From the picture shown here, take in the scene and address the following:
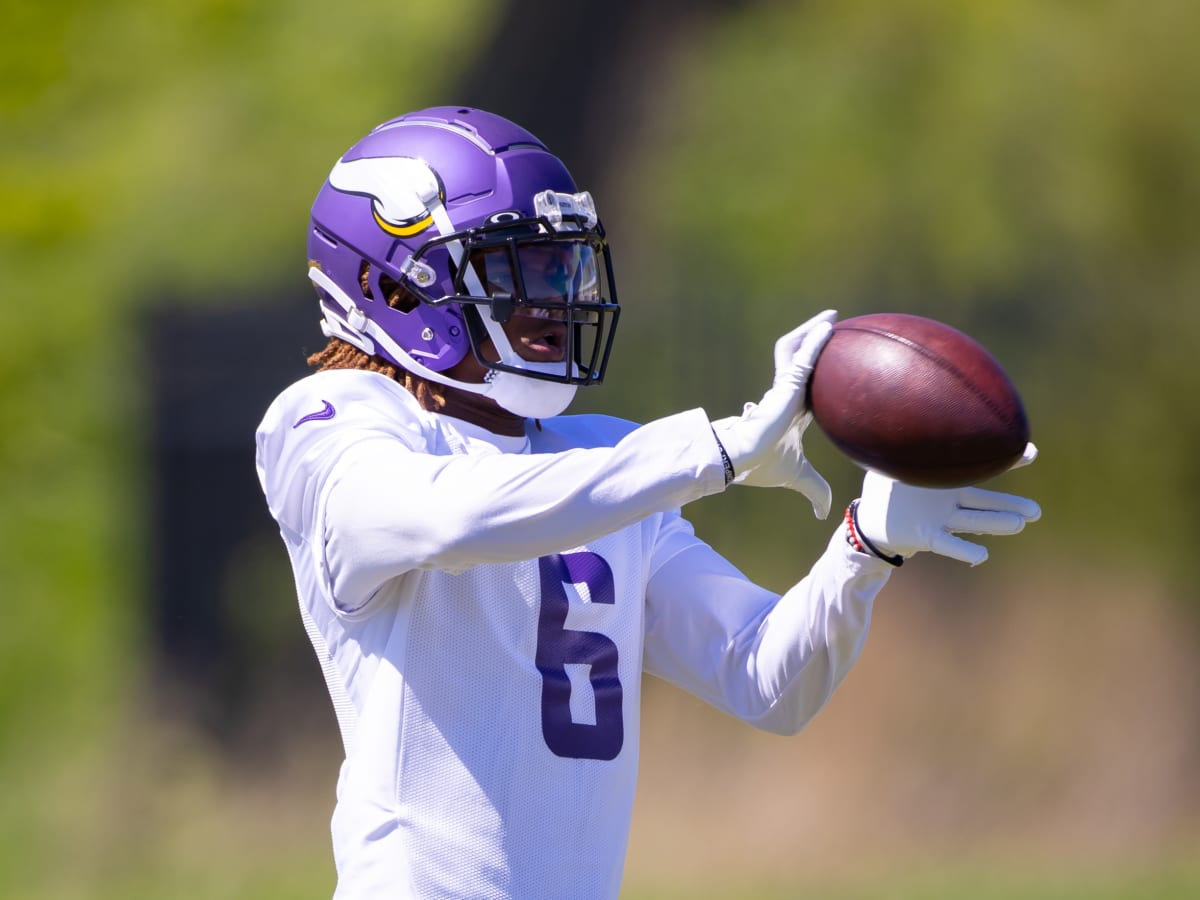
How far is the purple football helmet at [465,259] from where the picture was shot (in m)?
2.09

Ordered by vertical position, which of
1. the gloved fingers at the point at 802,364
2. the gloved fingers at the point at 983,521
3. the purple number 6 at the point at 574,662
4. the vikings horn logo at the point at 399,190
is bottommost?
the purple number 6 at the point at 574,662

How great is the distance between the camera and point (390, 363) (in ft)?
7.10

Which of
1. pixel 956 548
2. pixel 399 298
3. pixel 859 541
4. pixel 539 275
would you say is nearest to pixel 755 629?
pixel 859 541

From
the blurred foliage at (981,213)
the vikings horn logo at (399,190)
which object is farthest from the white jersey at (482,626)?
the blurred foliage at (981,213)

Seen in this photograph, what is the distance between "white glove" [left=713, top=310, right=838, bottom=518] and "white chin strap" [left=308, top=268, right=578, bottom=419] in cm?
35

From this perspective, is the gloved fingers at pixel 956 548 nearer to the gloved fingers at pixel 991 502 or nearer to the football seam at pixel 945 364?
the gloved fingers at pixel 991 502

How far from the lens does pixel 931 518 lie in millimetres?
1887

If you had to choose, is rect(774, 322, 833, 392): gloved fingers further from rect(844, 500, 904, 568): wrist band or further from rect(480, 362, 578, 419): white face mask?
rect(480, 362, 578, 419): white face mask

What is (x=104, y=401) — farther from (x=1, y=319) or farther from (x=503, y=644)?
(x=503, y=644)

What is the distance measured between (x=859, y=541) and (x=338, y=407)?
685mm

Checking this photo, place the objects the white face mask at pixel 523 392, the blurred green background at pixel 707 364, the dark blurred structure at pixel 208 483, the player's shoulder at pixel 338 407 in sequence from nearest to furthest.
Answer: the player's shoulder at pixel 338 407
the white face mask at pixel 523 392
the blurred green background at pixel 707 364
the dark blurred structure at pixel 208 483

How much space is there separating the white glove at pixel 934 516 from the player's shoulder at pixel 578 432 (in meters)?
0.46

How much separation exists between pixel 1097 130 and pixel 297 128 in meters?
3.28

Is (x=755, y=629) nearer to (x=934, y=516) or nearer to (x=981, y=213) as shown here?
(x=934, y=516)
